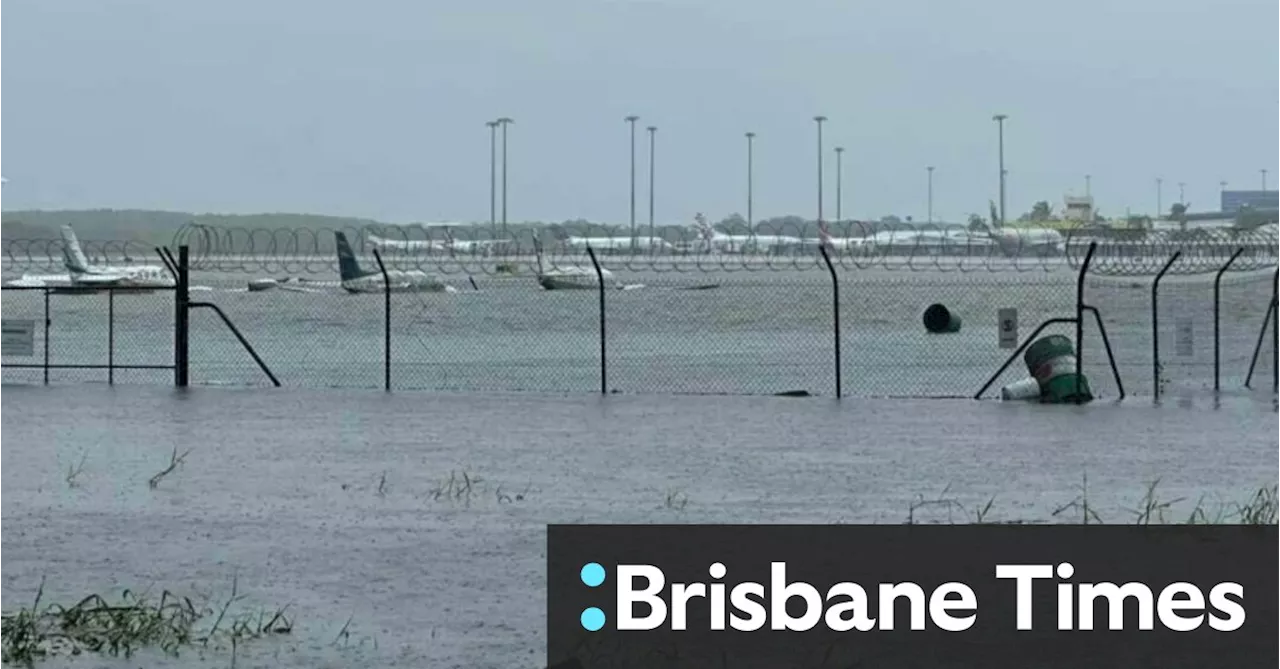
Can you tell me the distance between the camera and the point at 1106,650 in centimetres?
1066

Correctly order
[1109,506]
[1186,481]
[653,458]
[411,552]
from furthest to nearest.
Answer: [653,458] < [1186,481] < [1109,506] < [411,552]

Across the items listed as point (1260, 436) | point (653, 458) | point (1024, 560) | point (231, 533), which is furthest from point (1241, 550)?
point (1260, 436)

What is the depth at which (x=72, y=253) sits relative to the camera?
311 ft

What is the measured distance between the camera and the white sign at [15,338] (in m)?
31.0

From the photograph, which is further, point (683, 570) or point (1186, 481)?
point (1186, 481)

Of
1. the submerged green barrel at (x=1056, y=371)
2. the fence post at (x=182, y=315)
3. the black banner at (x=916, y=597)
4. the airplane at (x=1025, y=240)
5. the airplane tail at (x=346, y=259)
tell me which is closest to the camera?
the black banner at (x=916, y=597)

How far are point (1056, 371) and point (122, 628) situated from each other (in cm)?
1807

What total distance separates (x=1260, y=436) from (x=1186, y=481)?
471 cm

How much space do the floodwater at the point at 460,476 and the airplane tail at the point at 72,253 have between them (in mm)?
63466

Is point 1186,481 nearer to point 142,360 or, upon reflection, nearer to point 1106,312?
point 142,360

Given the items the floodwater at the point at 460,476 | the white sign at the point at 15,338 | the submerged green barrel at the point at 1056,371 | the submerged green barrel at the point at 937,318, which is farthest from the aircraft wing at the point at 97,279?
the submerged green barrel at the point at 1056,371

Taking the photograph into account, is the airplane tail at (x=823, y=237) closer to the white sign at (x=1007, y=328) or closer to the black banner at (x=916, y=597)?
the white sign at (x=1007, y=328)

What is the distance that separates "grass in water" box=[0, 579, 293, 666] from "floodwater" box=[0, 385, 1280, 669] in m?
0.20

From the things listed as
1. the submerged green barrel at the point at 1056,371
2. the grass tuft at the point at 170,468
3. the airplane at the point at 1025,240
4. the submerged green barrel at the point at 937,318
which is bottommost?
the grass tuft at the point at 170,468
